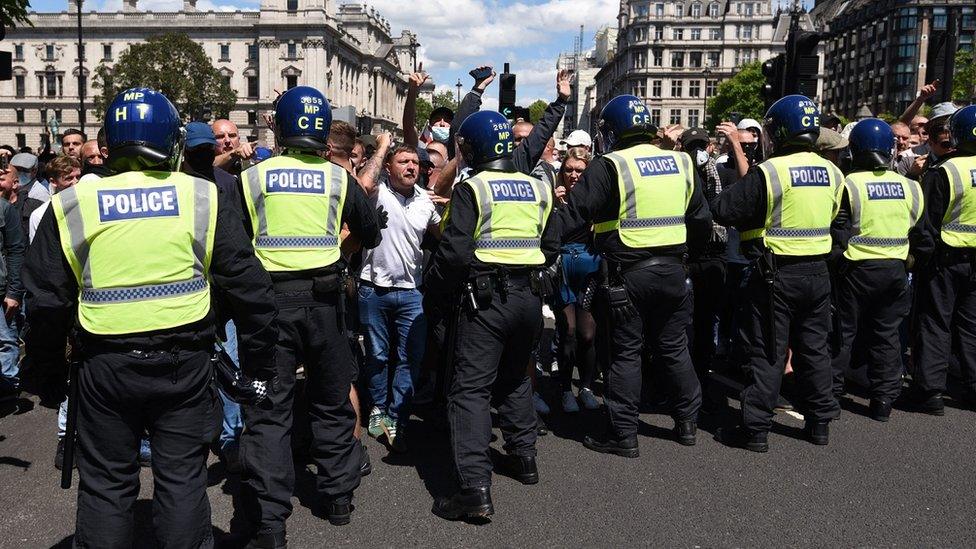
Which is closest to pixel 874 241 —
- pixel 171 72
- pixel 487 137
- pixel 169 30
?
pixel 487 137

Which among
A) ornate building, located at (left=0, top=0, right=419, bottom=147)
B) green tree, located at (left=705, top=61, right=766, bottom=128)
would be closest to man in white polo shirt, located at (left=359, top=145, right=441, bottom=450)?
green tree, located at (left=705, top=61, right=766, bottom=128)

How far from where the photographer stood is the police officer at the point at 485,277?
4.45 metres

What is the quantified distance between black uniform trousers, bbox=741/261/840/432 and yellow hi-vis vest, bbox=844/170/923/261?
26.2 inches

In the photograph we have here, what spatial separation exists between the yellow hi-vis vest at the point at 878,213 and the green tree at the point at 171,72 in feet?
194

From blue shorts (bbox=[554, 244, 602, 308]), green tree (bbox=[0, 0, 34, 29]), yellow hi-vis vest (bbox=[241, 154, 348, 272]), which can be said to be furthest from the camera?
green tree (bbox=[0, 0, 34, 29])

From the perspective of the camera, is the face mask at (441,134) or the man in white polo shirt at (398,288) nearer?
the man in white polo shirt at (398,288)

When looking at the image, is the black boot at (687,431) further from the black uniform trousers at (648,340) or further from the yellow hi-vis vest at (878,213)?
the yellow hi-vis vest at (878,213)

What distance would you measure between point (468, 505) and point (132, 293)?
208cm

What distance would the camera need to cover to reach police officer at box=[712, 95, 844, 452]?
536cm

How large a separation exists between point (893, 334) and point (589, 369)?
2.34 meters

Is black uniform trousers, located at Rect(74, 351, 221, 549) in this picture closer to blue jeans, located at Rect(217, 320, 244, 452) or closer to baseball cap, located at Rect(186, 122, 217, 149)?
blue jeans, located at Rect(217, 320, 244, 452)

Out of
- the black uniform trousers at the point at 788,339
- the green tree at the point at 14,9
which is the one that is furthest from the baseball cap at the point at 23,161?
the black uniform trousers at the point at 788,339

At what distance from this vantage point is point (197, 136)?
496cm

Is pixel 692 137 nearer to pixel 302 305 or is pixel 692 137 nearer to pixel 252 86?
pixel 302 305
